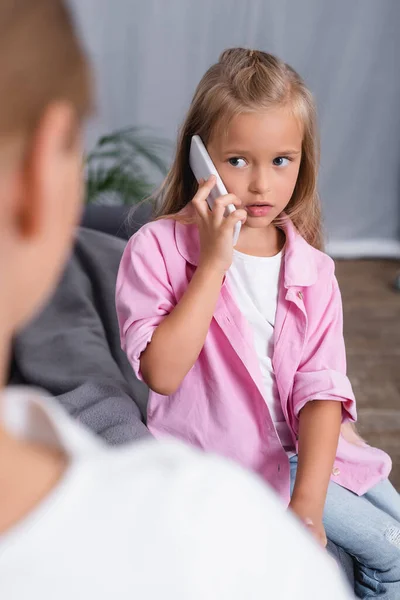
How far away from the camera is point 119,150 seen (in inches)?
126

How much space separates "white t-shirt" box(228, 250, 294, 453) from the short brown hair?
0.92 meters

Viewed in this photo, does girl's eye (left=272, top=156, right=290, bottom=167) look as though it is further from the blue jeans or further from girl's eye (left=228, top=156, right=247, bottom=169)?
the blue jeans

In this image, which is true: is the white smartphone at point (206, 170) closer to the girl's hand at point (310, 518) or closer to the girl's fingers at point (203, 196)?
the girl's fingers at point (203, 196)

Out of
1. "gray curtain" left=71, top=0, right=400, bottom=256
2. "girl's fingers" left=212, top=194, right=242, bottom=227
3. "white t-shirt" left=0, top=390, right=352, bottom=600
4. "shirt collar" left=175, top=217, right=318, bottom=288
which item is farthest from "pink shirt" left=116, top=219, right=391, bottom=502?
"gray curtain" left=71, top=0, right=400, bottom=256

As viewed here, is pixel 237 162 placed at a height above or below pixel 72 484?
below

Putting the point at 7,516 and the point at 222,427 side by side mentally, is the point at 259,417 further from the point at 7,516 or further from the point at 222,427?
the point at 7,516

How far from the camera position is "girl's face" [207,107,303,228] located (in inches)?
48.2

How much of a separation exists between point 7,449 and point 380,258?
3.81 metres

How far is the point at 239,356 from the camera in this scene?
130 centimetres

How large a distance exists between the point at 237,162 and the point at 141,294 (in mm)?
250

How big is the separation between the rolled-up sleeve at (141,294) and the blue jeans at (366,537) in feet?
1.14

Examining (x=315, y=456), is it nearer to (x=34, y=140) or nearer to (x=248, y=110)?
(x=248, y=110)

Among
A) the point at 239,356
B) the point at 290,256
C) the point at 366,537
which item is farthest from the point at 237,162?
the point at 366,537

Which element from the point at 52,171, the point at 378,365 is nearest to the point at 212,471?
the point at 52,171
